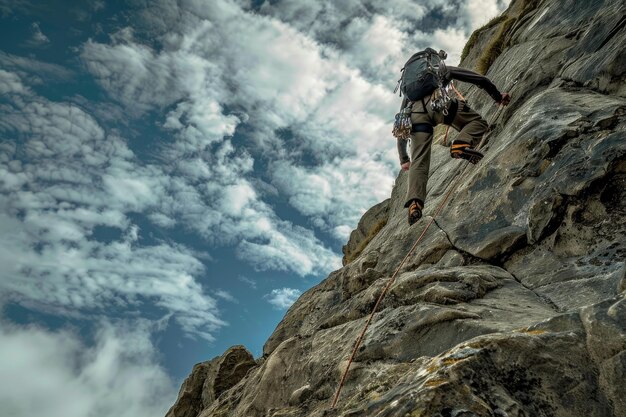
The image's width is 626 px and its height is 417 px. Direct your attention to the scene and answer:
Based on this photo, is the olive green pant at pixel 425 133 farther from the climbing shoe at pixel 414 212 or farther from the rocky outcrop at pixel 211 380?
the rocky outcrop at pixel 211 380

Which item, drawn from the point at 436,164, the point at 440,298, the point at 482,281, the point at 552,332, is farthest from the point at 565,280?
the point at 436,164

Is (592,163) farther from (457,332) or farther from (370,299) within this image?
(370,299)

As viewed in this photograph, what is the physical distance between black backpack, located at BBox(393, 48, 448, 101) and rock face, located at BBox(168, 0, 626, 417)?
1993 millimetres

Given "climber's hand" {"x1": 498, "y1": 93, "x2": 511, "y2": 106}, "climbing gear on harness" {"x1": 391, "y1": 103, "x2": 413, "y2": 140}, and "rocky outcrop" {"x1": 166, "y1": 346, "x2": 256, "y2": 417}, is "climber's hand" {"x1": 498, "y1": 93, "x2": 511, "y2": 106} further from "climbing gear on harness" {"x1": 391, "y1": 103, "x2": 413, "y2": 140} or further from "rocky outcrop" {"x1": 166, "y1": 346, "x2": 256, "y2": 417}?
"rocky outcrop" {"x1": 166, "y1": 346, "x2": 256, "y2": 417}

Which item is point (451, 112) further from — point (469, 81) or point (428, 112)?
point (469, 81)

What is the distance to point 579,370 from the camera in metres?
3.54

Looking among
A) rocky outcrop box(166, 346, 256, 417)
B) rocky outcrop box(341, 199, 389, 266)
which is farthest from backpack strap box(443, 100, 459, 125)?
rocky outcrop box(341, 199, 389, 266)

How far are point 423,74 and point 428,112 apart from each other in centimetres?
100

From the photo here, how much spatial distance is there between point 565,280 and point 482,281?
1065 millimetres

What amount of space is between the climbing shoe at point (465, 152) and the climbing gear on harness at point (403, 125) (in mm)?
1577

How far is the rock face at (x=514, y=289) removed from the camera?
3508mm

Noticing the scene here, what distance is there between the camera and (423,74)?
11.7 metres

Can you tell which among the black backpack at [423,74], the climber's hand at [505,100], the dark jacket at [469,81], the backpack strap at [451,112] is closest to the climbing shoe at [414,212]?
the dark jacket at [469,81]

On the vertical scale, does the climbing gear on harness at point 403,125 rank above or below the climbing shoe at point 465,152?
above
